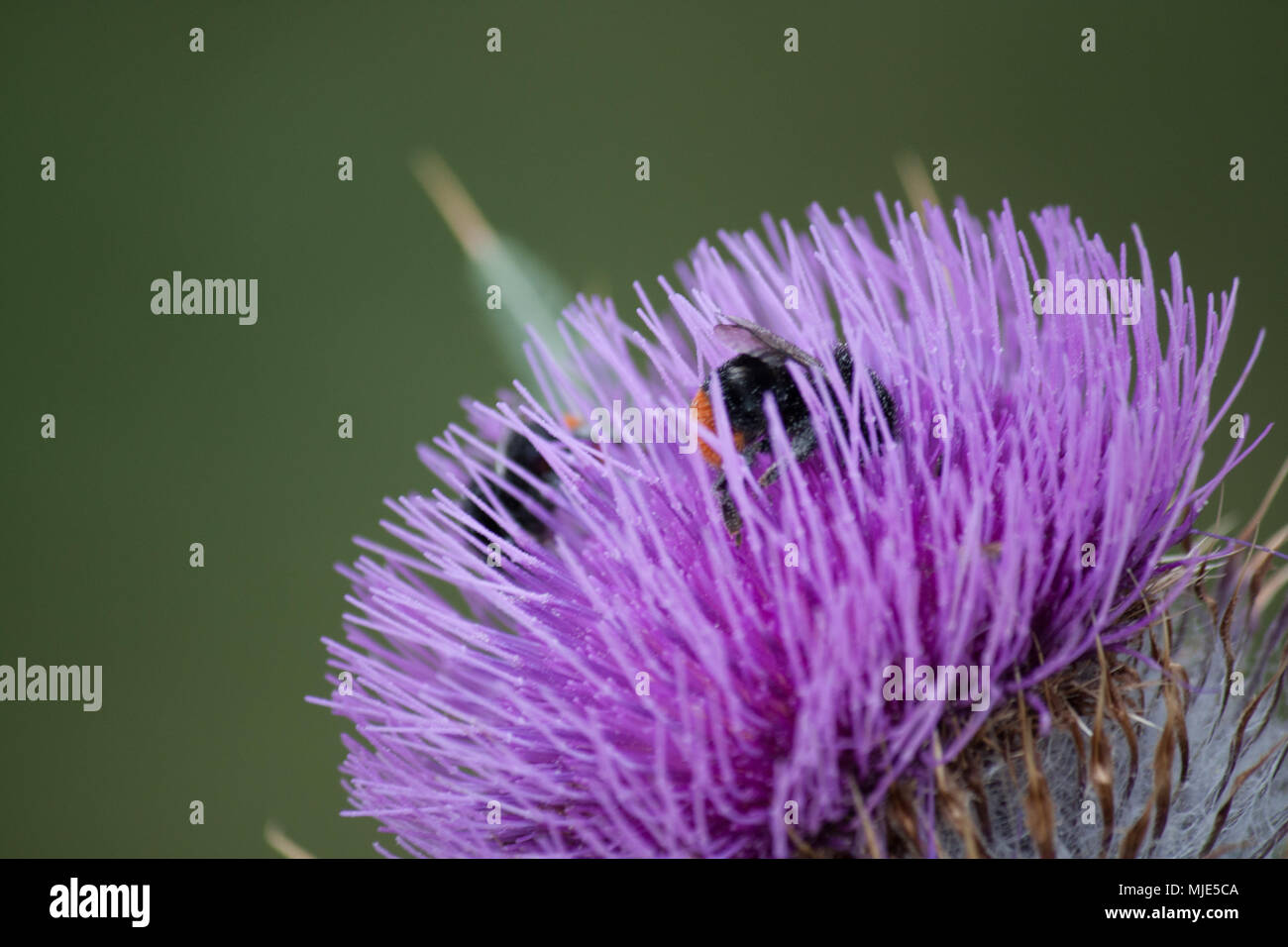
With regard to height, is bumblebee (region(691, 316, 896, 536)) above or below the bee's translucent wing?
below

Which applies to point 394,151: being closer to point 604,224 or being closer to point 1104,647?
point 604,224

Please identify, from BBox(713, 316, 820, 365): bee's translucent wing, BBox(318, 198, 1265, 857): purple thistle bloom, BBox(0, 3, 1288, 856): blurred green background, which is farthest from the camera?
BBox(0, 3, 1288, 856): blurred green background

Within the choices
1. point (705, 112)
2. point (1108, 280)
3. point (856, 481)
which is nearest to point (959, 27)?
point (705, 112)

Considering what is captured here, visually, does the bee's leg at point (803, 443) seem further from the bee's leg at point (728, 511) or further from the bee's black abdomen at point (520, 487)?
the bee's black abdomen at point (520, 487)

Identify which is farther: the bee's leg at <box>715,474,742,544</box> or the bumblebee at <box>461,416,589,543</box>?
the bumblebee at <box>461,416,589,543</box>

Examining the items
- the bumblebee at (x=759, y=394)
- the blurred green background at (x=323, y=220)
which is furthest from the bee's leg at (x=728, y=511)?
the blurred green background at (x=323, y=220)

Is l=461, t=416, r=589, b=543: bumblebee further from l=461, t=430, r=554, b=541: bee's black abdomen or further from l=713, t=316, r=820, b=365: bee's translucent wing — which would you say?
l=713, t=316, r=820, b=365: bee's translucent wing

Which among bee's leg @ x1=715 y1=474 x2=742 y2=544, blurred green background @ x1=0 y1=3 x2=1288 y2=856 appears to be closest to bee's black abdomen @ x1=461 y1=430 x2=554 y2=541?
bee's leg @ x1=715 y1=474 x2=742 y2=544

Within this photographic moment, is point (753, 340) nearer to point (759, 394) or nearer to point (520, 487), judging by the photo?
point (759, 394)
